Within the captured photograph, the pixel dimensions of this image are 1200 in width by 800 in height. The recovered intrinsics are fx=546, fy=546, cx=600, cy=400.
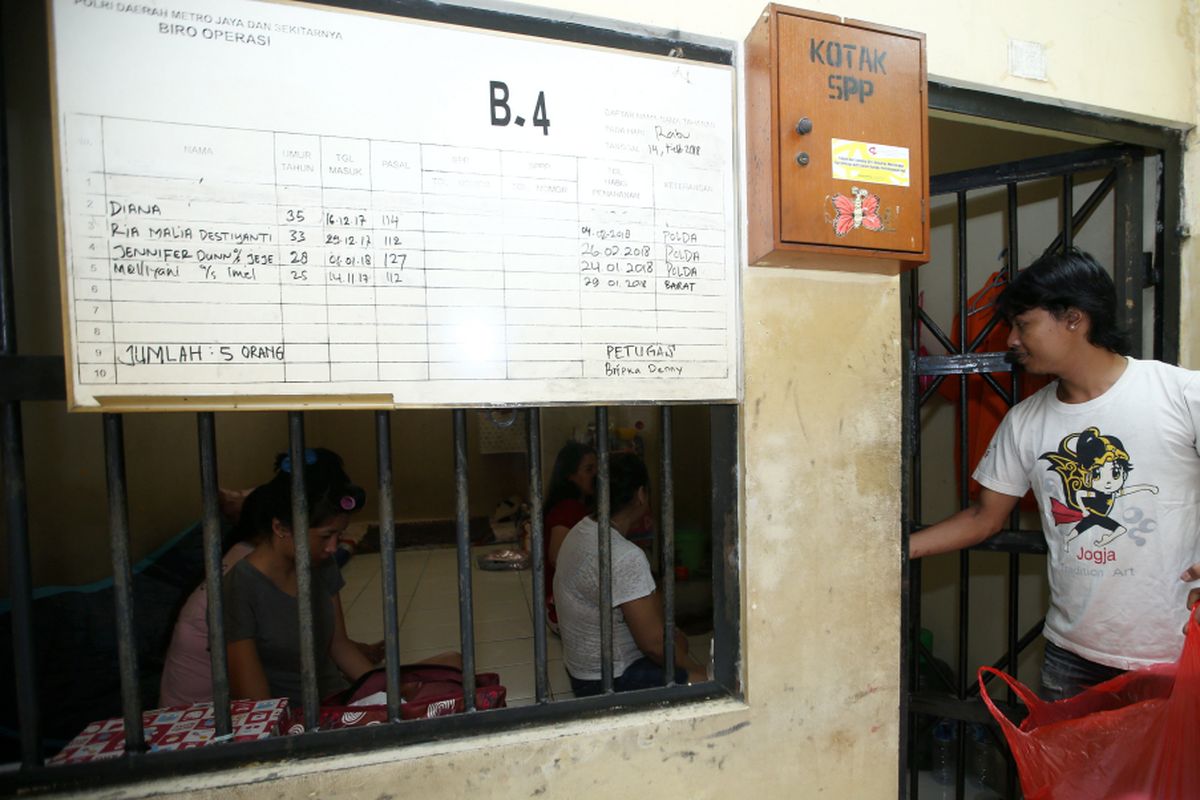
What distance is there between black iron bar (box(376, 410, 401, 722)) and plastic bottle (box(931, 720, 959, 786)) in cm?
282

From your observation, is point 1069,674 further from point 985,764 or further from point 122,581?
point 122,581

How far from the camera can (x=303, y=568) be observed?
1075mm

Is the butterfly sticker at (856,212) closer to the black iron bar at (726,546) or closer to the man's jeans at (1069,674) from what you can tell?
the black iron bar at (726,546)

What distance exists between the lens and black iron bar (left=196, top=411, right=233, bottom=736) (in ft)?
3.33

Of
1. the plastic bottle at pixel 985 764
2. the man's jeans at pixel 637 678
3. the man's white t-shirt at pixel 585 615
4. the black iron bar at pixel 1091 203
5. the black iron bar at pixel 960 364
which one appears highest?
the black iron bar at pixel 1091 203

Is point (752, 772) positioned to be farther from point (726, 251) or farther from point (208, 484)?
point (208, 484)

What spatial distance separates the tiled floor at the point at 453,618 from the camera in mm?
3193

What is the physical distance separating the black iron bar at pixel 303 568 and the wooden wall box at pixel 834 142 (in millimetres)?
1040

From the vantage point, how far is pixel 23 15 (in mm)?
2857

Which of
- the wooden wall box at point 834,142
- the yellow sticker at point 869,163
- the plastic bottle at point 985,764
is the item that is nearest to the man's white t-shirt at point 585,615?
the wooden wall box at point 834,142

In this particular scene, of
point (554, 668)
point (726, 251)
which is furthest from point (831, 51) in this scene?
point (554, 668)

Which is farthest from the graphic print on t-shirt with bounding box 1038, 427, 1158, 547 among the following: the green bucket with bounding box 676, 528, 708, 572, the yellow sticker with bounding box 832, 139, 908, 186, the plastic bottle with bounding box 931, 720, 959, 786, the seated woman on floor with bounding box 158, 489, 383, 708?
the green bucket with bounding box 676, 528, 708, 572

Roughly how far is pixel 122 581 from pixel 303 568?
0.97 feet

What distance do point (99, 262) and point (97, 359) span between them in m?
0.17
